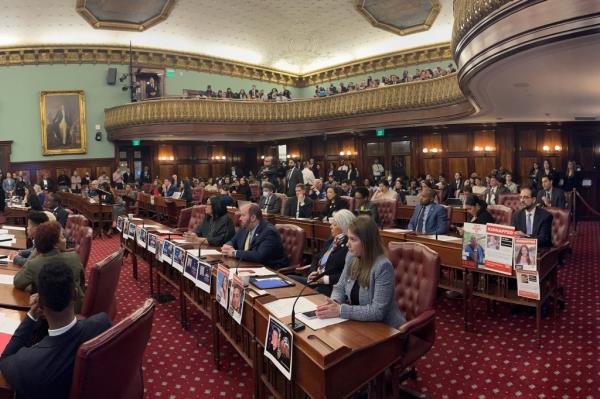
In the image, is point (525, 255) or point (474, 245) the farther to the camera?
point (474, 245)

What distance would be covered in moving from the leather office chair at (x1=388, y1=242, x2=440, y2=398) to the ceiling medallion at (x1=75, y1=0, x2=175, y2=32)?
14.4 meters

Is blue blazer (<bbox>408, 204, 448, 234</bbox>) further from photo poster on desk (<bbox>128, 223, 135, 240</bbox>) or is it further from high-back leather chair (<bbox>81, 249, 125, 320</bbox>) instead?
photo poster on desk (<bbox>128, 223, 135, 240</bbox>)

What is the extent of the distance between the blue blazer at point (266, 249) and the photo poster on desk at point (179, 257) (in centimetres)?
51

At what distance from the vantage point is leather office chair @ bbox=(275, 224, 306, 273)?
4.39 meters

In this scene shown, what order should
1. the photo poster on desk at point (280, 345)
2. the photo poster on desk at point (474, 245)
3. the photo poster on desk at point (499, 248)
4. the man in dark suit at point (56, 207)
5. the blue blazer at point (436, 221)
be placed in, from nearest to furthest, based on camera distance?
the photo poster on desk at point (280, 345) → the photo poster on desk at point (499, 248) → the photo poster on desk at point (474, 245) → the blue blazer at point (436, 221) → the man in dark suit at point (56, 207)

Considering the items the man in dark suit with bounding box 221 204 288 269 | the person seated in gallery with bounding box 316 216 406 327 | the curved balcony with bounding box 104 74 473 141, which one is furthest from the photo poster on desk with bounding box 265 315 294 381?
the curved balcony with bounding box 104 74 473 141

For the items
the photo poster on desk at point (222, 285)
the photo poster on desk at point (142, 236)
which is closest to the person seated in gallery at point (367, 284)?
the photo poster on desk at point (222, 285)

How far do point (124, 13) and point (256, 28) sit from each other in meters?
4.81

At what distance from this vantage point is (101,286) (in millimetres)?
2979

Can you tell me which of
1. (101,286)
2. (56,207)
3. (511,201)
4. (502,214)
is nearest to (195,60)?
(56,207)

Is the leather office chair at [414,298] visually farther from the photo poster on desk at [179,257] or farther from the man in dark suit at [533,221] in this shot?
the photo poster on desk at [179,257]

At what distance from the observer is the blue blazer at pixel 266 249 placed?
13.3ft

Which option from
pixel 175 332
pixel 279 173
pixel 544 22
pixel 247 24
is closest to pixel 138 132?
pixel 247 24

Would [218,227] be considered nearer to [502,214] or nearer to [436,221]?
[436,221]
